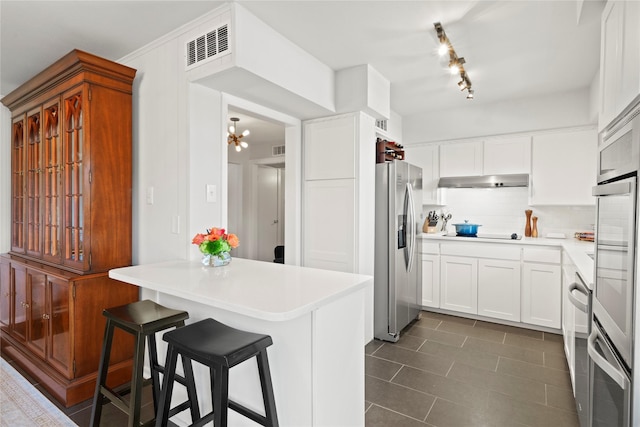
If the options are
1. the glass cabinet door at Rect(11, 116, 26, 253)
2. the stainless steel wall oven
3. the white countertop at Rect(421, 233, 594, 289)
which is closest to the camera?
the stainless steel wall oven

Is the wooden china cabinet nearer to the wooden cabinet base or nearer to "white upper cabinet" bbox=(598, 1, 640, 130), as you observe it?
the wooden cabinet base

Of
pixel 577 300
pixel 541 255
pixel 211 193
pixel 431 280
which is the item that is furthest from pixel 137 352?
pixel 541 255

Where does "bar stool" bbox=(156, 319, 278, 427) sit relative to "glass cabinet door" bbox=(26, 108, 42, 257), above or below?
below

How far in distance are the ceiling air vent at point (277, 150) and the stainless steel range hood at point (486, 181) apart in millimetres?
3091

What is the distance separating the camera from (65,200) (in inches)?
103

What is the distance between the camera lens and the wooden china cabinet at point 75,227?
7.75ft

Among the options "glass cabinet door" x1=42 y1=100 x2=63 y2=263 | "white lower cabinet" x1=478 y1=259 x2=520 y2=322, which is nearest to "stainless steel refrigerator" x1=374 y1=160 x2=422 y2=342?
"white lower cabinet" x1=478 y1=259 x2=520 y2=322

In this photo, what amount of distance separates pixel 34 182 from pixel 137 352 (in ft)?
7.76

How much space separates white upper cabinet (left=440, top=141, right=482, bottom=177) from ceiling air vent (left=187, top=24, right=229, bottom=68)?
3.25 m

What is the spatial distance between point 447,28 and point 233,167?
5150mm

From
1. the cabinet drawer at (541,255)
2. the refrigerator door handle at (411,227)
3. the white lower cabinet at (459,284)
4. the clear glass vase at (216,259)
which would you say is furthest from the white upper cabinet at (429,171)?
the clear glass vase at (216,259)

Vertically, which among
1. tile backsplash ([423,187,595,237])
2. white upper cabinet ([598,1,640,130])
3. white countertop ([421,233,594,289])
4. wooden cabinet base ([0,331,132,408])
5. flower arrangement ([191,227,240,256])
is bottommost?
wooden cabinet base ([0,331,132,408])

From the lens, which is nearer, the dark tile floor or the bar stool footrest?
the bar stool footrest

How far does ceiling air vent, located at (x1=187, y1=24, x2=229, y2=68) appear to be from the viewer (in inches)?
84.6
